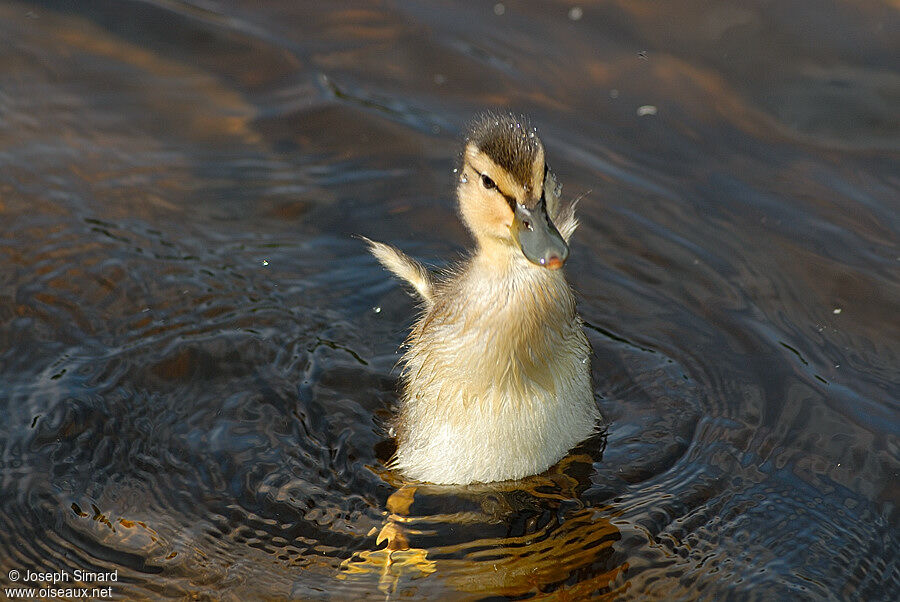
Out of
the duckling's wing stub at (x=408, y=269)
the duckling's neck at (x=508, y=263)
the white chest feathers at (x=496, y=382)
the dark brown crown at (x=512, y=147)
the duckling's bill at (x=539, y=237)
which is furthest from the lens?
the duckling's wing stub at (x=408, y=269)

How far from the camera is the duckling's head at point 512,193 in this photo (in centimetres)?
461

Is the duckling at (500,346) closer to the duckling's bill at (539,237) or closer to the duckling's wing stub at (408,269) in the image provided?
the duckling's bill at (539,237)

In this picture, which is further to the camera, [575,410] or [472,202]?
[575,410]

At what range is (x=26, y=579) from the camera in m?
4.84

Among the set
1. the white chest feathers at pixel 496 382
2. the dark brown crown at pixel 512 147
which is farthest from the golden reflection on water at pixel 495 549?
the dark brown crown at pixel 512 147

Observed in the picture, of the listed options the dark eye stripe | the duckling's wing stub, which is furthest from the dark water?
the dark eye stripe

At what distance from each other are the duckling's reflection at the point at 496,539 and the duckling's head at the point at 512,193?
1.34 metres

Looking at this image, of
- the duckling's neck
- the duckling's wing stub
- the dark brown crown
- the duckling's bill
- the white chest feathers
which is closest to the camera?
the duckling's bill

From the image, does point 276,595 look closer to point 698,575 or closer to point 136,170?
point 698,575

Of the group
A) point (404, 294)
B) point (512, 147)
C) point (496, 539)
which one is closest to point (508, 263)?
point (512, 147)

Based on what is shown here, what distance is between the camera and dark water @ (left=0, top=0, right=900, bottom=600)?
5121 millimetres

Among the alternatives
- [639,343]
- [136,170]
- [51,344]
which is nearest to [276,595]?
[51,344]

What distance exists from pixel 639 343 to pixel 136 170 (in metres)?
3.66

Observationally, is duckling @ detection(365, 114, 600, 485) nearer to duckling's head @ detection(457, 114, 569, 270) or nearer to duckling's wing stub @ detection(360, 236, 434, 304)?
duckling's head @ detection(457, 114, 569, 270)
